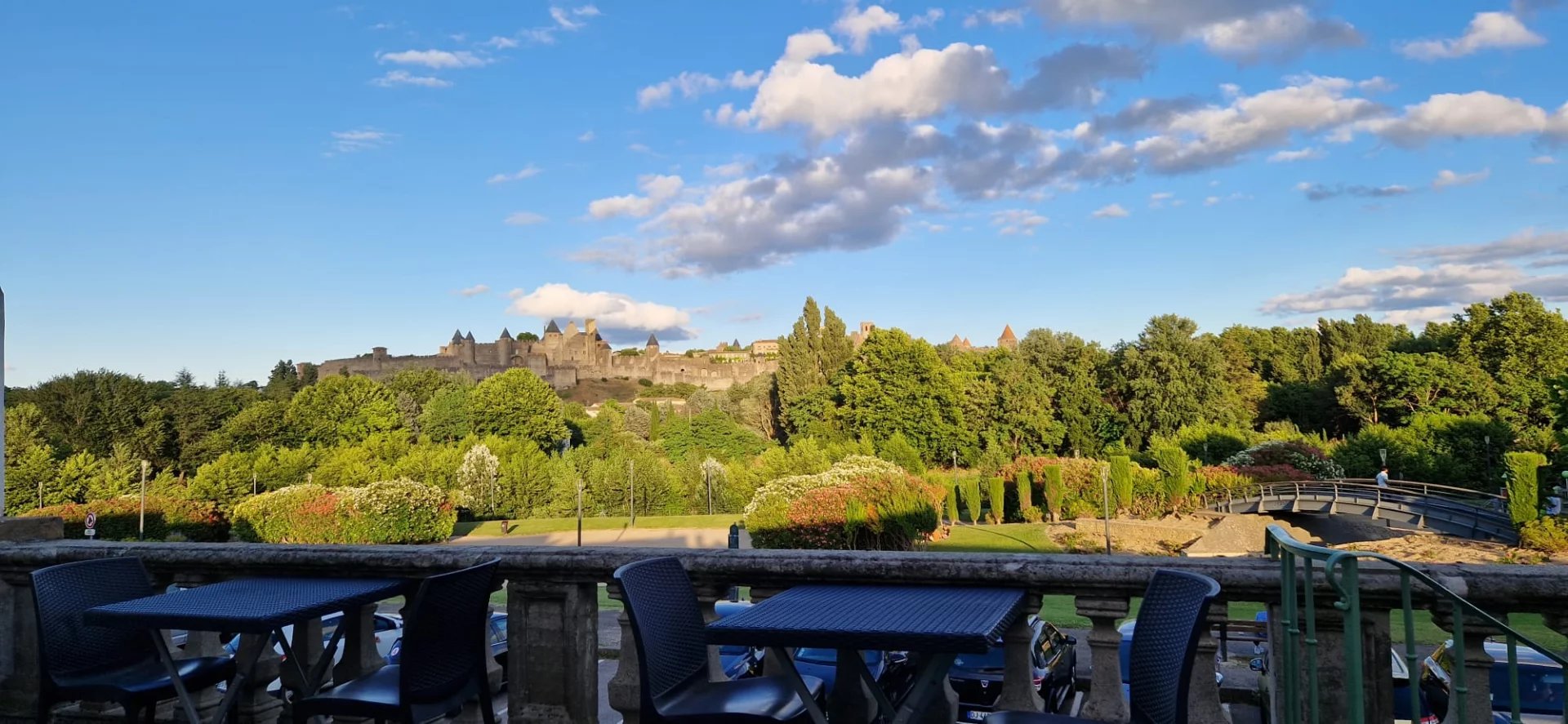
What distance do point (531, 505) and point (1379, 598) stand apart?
1995 inches

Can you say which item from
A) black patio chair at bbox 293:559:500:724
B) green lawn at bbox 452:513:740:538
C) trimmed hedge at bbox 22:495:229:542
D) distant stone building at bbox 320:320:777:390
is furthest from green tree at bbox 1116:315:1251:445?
distant stone building at bbox 320:320:777:390

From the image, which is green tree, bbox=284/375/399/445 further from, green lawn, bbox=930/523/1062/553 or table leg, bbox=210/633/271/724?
table leg, bbox=210/633/271/724

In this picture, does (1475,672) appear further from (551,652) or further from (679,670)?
(551,652)

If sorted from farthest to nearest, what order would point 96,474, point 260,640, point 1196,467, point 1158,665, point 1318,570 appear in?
point 96,474 → point 1196,467 → point 260,640 → point 1318,570 → point 1158,665

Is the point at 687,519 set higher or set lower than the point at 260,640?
lower

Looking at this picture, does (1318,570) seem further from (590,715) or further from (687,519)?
(687,519)

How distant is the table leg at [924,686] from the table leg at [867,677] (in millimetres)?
158

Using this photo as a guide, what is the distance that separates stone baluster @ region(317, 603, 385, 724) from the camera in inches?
149

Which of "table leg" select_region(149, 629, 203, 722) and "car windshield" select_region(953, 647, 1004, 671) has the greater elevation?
"table leg" select_region(149, 629, 203, 722)

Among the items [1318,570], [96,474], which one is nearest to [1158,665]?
[1318,570]

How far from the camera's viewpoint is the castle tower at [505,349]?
4584 inches

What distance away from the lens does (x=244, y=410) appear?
6166cm

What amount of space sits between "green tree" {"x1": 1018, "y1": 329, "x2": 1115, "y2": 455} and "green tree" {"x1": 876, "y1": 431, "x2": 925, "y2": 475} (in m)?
10.2

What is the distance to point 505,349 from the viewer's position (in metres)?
117
